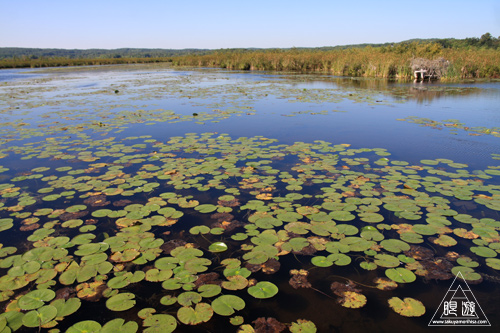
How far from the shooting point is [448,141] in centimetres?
612

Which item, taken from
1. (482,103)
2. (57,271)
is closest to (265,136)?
(57,271)

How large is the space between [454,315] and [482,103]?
10760mm

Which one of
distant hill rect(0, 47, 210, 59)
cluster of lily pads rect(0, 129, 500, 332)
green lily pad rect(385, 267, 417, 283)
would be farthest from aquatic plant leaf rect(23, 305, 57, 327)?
distant hill rect(0, 47, 210, 59)

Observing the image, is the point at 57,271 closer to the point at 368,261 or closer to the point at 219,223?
the point at 219,223

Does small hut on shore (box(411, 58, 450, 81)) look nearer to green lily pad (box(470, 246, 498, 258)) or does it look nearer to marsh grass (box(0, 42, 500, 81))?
marsh grass (box(0, 42, 500, 81))

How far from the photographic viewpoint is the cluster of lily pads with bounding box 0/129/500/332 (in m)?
2.16

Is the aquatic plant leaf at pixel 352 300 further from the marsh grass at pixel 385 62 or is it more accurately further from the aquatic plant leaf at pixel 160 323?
the marsh grass at pixel 385 62

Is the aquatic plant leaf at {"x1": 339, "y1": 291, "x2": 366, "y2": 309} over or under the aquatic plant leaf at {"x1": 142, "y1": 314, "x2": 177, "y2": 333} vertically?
over

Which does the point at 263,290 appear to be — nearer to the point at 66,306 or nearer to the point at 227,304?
the point at 227,304

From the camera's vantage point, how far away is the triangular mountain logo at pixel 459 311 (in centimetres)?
201

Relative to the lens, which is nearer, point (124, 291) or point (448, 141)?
point (124, 291)

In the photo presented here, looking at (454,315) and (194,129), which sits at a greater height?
(194,129)

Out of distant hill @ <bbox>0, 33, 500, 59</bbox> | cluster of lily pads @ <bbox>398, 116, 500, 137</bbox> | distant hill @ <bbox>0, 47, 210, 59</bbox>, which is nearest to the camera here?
cluster of lily pads @ <bbox>398, 116, 500, 137</bbox>

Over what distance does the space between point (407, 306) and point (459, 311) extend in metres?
0.35
